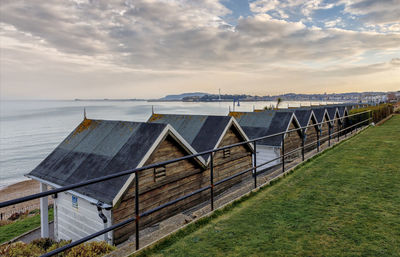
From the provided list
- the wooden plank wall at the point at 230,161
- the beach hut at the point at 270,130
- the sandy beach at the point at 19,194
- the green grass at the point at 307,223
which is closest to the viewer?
the green grass at the point at 307,223

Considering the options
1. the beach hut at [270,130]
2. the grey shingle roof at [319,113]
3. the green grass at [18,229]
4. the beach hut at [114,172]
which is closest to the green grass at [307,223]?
the beach hut at [114,172]

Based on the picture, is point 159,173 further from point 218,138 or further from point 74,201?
point 218,138

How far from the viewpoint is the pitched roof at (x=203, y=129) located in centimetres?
1392

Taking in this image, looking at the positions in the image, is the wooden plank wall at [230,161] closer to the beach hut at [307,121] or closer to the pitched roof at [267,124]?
the pitched roof at [267,124]

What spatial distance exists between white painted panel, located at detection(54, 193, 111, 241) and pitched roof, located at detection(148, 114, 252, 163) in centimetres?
576

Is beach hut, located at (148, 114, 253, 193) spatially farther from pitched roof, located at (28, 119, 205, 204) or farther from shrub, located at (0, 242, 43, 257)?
shrub, located at (0, 242, 43, 257)

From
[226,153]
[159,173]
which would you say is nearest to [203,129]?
[226,153]

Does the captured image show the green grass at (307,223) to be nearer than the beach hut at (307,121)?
Yes

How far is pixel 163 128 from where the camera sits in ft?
32.9

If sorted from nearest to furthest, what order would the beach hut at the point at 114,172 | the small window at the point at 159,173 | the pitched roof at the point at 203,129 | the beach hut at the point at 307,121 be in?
the beach hut at the point at 114,172 < the small window at the point at 159,173 < the pitched roof at the point at 203,129 < the beach hut at the point at 307,121

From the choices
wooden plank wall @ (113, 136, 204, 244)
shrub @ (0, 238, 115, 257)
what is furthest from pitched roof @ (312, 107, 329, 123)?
shrub @ (0, 238, 115, 257)

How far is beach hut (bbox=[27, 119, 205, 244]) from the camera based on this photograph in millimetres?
8805

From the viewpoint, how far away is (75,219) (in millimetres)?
10258

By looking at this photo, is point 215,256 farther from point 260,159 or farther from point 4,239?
point 4,239
